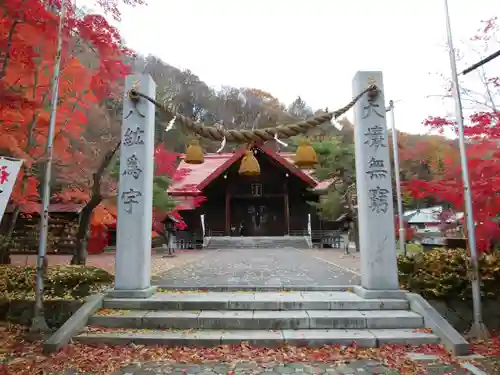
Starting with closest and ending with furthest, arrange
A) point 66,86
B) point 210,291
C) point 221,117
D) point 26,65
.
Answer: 1. point 210,291
2. point 26,65
3. point 66,86
4. point 221,117

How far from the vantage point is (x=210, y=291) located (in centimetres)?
673

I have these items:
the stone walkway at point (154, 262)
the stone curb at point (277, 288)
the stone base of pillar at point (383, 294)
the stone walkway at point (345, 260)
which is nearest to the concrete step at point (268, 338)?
the stone base of pillar at point (383, 294)

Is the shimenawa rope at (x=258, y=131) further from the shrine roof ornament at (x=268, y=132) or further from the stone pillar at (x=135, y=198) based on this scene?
the stone pillar at (x=135, y=198)

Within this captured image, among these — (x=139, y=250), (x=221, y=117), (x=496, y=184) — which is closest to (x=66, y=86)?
(x=139, y=250)

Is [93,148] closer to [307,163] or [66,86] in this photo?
[66,86]

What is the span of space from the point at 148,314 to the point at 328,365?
3.05 m

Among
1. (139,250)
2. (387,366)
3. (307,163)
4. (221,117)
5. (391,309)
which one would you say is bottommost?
(387,366)

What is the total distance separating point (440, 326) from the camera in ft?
16.5

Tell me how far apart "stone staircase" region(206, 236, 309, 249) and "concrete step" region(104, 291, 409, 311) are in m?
13.9

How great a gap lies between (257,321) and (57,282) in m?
3.92

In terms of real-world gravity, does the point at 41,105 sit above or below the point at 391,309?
above

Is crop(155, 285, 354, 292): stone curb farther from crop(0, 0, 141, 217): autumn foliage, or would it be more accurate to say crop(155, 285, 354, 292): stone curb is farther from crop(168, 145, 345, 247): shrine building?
crop(168, 145, 345, 247): shrine building

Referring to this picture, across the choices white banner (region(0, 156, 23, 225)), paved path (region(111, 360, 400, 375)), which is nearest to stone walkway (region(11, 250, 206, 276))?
paved path (region(111, 360, 400, 375))

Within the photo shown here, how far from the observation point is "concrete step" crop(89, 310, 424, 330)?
5.33 meters
